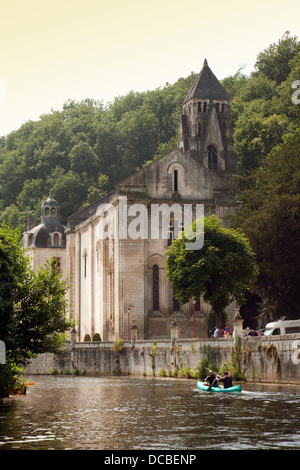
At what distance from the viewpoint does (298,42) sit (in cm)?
10144

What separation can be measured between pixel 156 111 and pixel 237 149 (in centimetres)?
4421

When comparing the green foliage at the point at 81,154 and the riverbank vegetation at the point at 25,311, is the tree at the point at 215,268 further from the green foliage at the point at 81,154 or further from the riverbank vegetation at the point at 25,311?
the green foliage at the point at 81,154

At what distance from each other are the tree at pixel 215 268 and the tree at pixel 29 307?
1649 centimetres

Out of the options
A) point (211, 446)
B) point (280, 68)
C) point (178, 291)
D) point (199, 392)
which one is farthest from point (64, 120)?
point (211, 446)

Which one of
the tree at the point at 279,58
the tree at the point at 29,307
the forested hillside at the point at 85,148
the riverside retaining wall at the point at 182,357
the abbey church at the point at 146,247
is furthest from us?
the forested hillside at the point at 85,148

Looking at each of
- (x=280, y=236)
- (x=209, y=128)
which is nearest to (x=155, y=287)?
(x=280, y=236)

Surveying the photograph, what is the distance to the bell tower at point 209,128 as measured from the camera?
79.4 meters

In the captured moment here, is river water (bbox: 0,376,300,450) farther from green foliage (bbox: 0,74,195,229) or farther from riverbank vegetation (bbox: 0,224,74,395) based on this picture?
green foliage (bbox: 0,74,195,229)

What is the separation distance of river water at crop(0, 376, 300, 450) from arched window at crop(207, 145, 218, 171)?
41339 mm

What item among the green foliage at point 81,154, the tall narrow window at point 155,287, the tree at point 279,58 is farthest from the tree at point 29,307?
the green foliage at point 81,154

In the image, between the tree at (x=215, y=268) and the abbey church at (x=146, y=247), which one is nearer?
the tree at (x=215, y=268)

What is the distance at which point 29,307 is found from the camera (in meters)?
34.7

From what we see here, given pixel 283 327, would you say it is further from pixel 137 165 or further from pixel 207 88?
pixel 137 165
